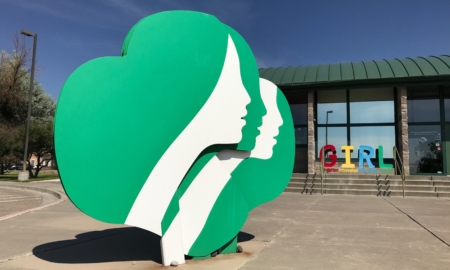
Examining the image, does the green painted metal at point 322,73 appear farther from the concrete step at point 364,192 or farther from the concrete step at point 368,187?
the concrete step at point 364,192

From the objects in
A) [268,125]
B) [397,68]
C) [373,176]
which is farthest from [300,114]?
[268,125]

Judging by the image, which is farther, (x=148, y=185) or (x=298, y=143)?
(x=298, y=143)

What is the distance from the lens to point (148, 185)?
3953 mm

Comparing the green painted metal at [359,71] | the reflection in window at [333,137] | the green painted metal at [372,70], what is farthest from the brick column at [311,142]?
the green painted metal at [372,70]

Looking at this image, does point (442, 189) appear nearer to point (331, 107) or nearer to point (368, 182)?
point (368, 182)

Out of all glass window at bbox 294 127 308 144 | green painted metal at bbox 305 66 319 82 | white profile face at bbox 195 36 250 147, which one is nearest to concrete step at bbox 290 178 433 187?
glass window at bbox 294 127 308 144

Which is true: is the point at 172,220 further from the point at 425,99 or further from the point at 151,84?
the point at 425,99

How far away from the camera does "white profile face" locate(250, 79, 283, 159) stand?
543 cm

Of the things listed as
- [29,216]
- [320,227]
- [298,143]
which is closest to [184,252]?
[320,227]

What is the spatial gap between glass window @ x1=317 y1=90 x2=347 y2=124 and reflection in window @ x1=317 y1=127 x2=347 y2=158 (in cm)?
47

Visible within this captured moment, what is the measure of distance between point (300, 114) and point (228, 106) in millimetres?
16482

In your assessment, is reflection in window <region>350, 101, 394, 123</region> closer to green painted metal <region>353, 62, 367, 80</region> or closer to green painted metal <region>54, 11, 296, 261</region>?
green painted metal <region>353, 62, 367, 80</region>

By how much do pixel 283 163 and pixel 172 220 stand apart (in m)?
2.36

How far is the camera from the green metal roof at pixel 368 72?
16.1m
